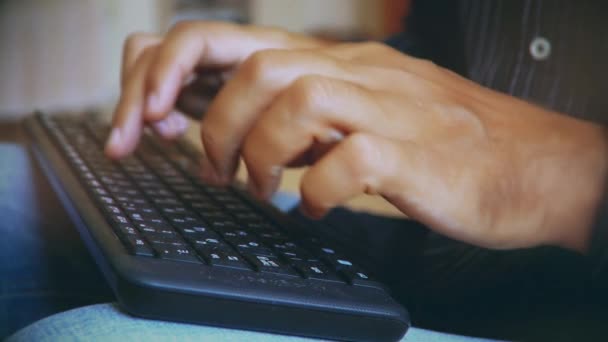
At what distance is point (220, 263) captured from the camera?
0.30 meters

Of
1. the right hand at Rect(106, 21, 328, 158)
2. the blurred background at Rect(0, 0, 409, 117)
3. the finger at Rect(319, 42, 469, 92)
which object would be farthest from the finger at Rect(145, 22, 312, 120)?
the blurred background at Rect(0, 0, 409, 117)

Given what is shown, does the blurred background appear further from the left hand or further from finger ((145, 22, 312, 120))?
the left hand

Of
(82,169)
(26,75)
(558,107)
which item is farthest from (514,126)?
(26,75)

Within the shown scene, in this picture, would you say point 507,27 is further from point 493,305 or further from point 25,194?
point 25,194

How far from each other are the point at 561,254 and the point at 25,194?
16.7 inches

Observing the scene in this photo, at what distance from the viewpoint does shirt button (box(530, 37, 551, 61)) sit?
0.47 m

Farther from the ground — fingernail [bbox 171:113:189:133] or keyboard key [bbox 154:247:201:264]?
keyboard key [bbox 154:247:201:264]

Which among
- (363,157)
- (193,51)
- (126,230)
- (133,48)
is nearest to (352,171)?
(363,157)

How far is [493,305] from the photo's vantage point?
446 millimetres

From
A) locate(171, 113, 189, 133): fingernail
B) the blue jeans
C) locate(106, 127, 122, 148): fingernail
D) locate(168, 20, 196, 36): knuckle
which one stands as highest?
locate(168, 20, 196, 36): knuckle

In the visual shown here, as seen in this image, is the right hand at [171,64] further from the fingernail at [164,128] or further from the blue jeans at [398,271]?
the blue jeans at [398,271]

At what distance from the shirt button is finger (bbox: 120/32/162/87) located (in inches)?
11.5

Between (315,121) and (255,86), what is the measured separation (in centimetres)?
4

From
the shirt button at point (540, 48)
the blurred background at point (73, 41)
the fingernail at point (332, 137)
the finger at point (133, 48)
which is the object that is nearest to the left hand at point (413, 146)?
the fingernail at point (332, 137)
